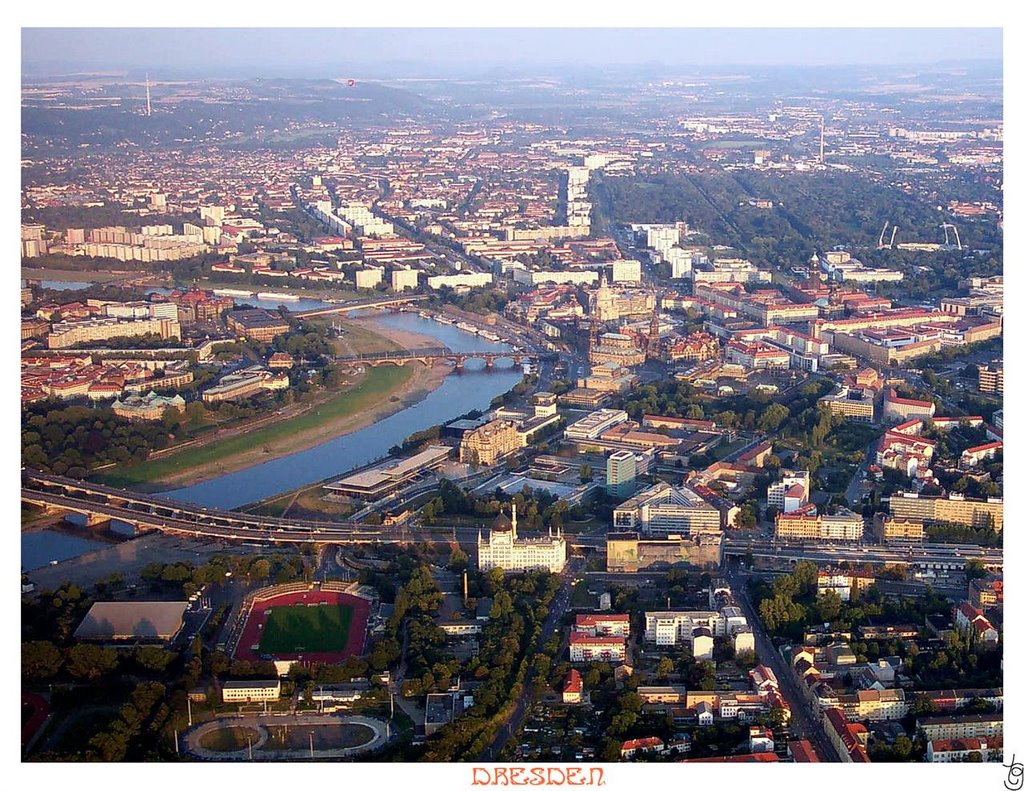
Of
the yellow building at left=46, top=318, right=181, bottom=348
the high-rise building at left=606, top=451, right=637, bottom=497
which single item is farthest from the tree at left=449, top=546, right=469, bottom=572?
the yellow building at left=46, top=318, right=181, bottom=348

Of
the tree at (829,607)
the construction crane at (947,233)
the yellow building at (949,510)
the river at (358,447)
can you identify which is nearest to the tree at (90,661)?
the river at (358,447)

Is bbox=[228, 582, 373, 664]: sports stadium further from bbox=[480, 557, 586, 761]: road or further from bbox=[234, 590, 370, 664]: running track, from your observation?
bbox=[480, 557, 586, 761]: road

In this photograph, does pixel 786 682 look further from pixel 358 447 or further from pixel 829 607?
pixel 358 447

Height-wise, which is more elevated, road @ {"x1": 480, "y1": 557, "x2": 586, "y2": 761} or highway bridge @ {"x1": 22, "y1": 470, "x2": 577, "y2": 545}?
road @ {"x1": 480, "y1": 557, "x2": 586, "y2": 761}

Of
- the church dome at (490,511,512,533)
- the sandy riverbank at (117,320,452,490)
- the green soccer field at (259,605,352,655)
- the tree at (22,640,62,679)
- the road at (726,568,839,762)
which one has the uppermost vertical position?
the church dome at (490,511,512,533)

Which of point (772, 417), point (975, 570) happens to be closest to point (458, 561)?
point (975, 570)

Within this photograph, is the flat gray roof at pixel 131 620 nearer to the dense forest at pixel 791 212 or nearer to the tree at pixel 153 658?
the tree at pixel 153 658

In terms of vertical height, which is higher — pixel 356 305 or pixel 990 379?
pixel 990 379

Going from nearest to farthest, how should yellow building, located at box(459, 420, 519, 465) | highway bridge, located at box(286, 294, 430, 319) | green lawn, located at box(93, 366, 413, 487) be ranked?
green lawn, located at box(93, 366, 413, 487), yellow building, located at box(459, 420, 519, 465), highway bridge, located at box(286, 294, 430, 319)
